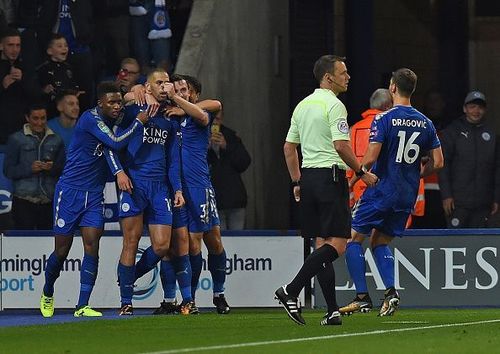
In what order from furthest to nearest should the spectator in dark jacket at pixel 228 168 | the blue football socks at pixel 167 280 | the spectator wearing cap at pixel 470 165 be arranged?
the spectator wearing cap at pixel 470 165
the spectator in dark jacket at pixel 228 168
the blue football socks at pixel 167 280

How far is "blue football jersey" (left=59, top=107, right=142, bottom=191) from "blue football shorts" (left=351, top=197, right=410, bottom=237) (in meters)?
2.39

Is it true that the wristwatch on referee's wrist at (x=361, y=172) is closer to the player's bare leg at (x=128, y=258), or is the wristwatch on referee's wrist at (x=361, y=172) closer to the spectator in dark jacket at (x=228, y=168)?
the player's bare leg at (x=128, y=258)

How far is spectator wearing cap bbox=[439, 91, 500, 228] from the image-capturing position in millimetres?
20641

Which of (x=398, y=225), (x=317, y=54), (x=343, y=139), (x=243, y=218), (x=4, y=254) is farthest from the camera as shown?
(x=317, y=54)

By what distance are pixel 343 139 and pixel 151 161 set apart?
3332 mm

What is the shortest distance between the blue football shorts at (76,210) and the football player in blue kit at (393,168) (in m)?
2.61

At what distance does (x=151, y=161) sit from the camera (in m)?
17.4

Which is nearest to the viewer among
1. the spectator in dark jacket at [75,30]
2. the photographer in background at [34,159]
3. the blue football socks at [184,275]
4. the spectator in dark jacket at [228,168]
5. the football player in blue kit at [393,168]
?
the football player in blue kit at [393,168]

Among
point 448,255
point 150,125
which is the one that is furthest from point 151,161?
point 448,255

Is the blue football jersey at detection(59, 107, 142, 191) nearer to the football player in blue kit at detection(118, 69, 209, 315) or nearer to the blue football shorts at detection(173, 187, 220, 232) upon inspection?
the football player in blue kit at detection(118, 69, 209, 315)

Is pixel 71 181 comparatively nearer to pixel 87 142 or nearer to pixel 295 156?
pixel 87 142

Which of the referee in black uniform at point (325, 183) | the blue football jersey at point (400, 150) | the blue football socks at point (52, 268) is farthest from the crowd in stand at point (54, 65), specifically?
the referee in black uniform at point (325, 183)

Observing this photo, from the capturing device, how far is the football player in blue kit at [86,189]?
1717cm

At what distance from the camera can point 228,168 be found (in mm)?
20266
